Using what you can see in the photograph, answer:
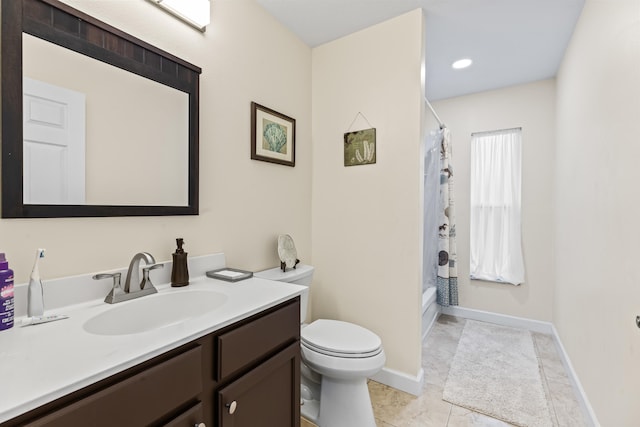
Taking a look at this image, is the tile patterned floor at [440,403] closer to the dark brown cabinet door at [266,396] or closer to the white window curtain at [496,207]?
the dark brown cabinet door at [266,396]

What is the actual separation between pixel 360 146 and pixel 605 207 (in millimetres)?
1341

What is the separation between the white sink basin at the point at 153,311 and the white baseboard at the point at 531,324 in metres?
2.11

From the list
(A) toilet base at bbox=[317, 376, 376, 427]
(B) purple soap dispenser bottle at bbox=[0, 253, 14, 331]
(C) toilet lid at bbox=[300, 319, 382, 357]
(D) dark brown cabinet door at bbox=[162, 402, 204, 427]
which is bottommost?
(A) toilet base at bbox=[317, 376, 376, 427]

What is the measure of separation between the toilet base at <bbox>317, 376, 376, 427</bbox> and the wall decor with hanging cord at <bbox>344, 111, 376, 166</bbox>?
1341mm

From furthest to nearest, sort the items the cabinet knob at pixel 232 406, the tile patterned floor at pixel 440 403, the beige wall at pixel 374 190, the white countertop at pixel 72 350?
the beige wall at pixel 374 190
the tile patterned floor at pixel 440 403
the cabinet knob at pixel 232 406
the white countertop at pixel 72 350

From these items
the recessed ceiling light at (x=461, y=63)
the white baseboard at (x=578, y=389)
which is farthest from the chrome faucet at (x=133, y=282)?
the recessed ceiling light at (x=461, y=63)

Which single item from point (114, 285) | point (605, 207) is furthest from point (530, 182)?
point (114, 285)

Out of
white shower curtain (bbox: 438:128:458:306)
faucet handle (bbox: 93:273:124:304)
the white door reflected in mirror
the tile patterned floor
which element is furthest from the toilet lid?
white shower curtain (bbox: 438:128:458:306)

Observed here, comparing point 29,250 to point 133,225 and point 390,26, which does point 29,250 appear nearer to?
point 133,225

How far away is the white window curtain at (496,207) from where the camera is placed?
2.90m

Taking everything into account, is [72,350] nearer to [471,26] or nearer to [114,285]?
[114,285]

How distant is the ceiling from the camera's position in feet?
5.83

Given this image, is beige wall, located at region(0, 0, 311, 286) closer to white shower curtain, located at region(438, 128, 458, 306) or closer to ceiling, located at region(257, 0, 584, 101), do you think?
ceiling, located at region(257, 0, 584, 101)

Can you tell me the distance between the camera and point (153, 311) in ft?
3.70
